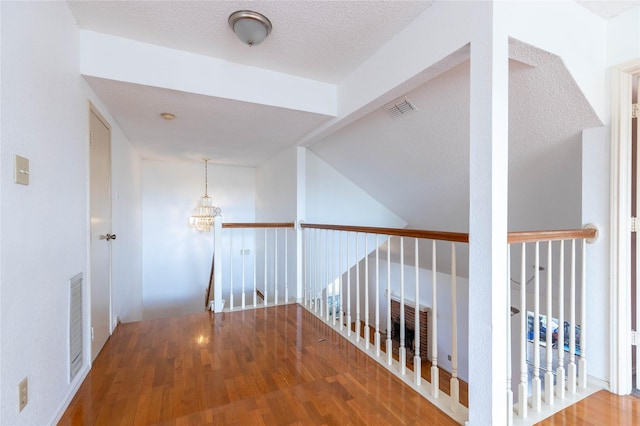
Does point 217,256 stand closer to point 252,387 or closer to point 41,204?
point 252,387

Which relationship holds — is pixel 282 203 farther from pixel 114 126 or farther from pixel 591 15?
pixel 591 15

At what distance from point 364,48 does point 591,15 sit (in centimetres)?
133

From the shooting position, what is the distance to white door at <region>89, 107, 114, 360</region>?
2.15m

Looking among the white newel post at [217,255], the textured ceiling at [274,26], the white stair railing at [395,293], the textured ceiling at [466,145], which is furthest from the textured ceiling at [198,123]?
the white stair railing at [395,293]

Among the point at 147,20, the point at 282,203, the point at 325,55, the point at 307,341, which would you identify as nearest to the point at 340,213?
the point at 282,203

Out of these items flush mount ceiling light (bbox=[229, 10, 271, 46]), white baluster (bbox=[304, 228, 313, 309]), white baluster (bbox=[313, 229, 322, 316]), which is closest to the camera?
flush mount ceiling light (bbox=[229, 10, 271, 46])

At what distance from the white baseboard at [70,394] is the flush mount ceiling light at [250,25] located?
2369mm

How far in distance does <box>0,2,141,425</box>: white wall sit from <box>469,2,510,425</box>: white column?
196 cm

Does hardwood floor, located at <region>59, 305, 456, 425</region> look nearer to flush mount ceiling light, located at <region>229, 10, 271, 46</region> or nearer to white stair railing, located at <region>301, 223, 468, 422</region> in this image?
white stair railing, located at <region>301, 223, 468, 422</region>

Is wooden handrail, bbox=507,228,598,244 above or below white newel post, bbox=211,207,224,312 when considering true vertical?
above

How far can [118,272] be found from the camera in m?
3.01

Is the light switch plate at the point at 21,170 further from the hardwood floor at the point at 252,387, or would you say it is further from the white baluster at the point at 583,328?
the white baluster at the point at 583,328

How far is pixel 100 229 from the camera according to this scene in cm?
232

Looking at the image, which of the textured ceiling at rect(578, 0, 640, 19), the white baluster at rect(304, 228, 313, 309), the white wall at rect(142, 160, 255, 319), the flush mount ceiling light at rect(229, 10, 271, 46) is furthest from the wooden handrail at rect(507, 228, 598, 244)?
the white wall at rect(142, 160, 255, 319)
